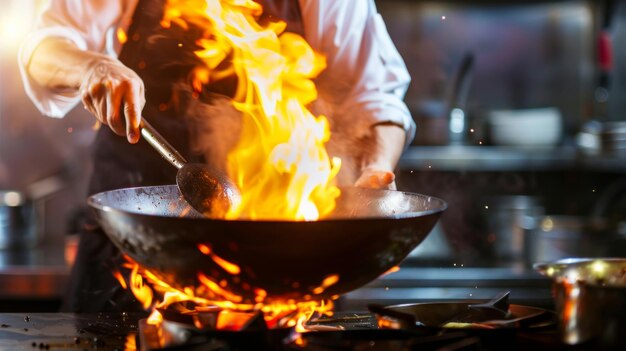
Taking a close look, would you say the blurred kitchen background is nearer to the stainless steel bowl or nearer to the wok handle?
the wok handle

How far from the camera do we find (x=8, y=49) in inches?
132

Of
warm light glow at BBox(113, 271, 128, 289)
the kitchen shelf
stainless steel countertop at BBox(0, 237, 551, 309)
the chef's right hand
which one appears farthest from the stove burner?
the kitchen shelf

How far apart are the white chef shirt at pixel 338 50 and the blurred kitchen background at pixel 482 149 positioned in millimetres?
950

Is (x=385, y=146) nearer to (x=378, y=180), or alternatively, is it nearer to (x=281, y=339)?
(x=378, y=180)

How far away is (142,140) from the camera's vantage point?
6.11ft

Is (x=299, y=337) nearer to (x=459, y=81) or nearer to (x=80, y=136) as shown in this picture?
(x=80, y=136)

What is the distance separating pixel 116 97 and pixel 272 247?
0.59 m

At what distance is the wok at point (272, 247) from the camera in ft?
3.31

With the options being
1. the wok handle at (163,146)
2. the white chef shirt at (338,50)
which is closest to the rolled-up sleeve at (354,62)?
the white chef shirt at (338,50)

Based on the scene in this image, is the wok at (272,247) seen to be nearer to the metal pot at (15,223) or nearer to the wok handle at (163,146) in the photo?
the wok handle at (163,146)

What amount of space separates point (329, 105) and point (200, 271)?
0.92m

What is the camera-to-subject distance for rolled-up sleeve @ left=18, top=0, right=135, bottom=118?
181 cm

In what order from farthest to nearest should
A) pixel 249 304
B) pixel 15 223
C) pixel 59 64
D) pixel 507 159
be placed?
pixel 507 159
pixel 15 223
pixel 59 64
pixel 249 304

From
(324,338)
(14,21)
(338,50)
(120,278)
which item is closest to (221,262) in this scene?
(324,338)
